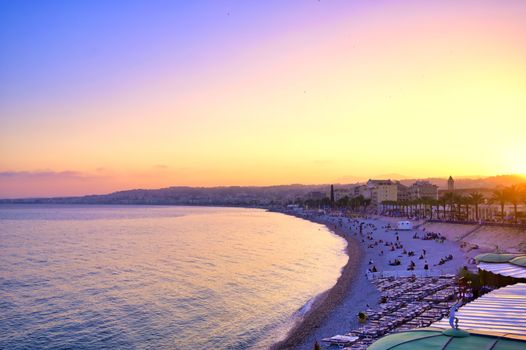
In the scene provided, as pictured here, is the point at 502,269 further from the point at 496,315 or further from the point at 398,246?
the point at 398,246

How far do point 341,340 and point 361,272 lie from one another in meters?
21.6

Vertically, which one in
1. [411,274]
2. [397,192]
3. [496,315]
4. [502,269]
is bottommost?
[411,274]

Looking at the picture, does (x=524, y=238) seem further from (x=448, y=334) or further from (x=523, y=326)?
(x=448, y=334)

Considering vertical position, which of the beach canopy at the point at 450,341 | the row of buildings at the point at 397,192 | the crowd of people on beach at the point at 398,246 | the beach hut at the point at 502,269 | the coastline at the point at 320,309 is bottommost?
the coastline at the point at 320,309

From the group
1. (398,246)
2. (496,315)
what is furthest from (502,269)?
(398,246)

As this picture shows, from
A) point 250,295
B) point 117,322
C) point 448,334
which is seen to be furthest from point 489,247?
point 448,334

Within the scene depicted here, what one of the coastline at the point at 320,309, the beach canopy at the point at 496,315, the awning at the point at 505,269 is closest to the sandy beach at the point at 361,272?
the coastline at the point at 320,309

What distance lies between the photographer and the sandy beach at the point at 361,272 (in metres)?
24.5

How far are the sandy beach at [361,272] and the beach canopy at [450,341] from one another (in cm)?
1350

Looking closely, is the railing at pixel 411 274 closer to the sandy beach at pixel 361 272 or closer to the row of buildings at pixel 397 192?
the sandy beach at pixel 361 272

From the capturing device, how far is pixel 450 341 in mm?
8219

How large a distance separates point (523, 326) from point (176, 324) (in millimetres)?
20148

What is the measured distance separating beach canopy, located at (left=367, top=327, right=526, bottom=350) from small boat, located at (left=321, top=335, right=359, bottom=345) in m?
12.3

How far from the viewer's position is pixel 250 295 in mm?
34438
